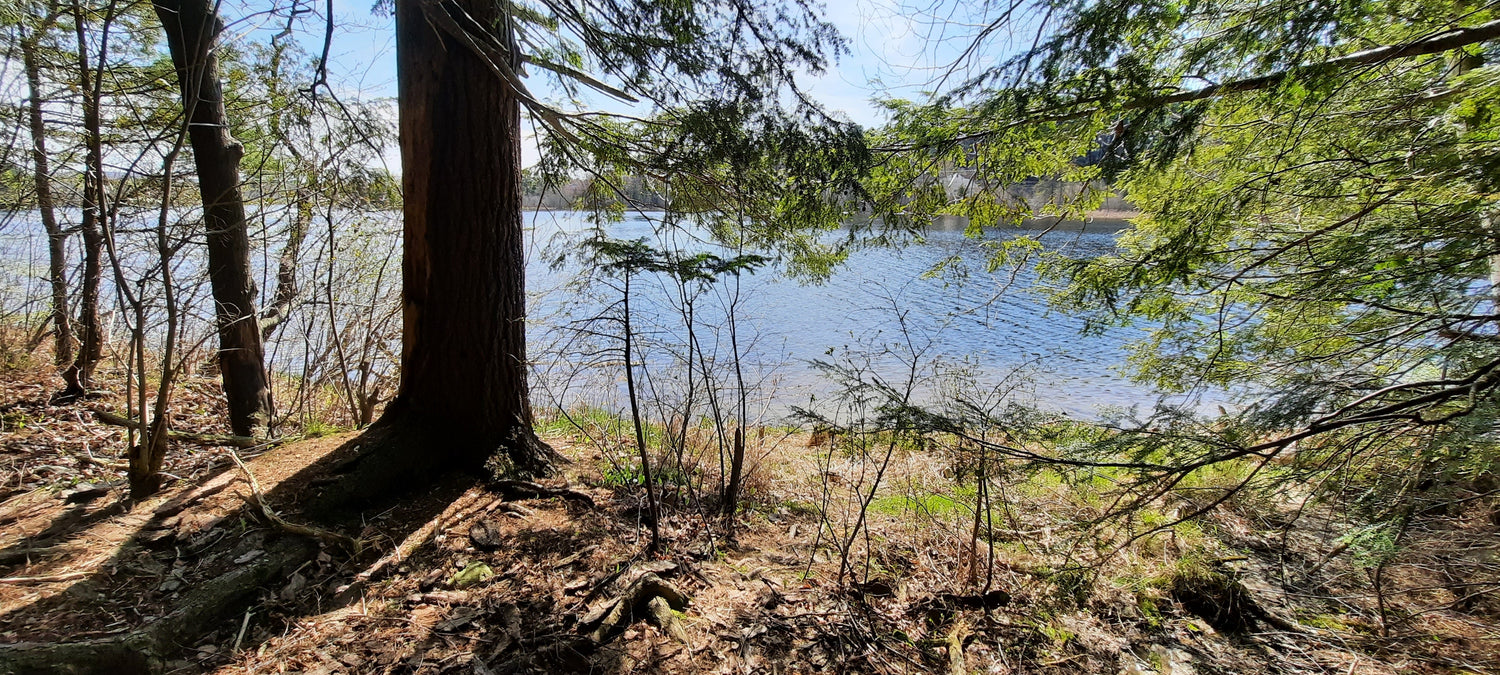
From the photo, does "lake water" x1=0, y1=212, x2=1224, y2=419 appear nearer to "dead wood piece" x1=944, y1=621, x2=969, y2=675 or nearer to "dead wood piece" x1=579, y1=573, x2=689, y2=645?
"dead wood piece" x1=579, y1=573, x2=689, y2=645

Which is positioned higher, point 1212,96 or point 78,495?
point 1212,96

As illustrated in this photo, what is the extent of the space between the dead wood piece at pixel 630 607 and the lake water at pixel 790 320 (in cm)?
116

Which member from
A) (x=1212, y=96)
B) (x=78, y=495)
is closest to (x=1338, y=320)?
(x=1212, y=96)

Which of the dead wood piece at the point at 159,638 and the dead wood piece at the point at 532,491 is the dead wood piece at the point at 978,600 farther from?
the dead wood piece at the point at 159,638

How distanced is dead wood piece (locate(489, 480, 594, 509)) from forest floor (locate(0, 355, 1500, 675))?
2 cm

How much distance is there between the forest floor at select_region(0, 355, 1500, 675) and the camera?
2.14 m

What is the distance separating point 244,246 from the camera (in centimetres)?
405

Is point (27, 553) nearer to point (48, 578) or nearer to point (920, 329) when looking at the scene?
point (48, 578)

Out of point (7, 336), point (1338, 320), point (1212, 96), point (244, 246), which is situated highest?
point (1212, 96)

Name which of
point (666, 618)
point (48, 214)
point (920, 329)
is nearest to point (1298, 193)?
point (666, 618)

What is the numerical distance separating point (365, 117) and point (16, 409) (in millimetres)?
3332

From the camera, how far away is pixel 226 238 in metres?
3.89

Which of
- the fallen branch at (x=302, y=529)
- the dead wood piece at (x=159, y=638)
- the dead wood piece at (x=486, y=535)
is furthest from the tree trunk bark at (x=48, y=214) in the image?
the dead wood piece at (x=486, y=535)

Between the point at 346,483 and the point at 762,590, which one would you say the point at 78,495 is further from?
the point at 762,590
